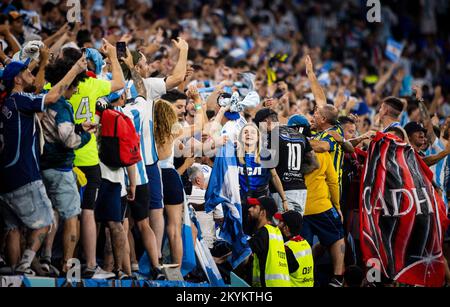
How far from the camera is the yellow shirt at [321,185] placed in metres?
12.2

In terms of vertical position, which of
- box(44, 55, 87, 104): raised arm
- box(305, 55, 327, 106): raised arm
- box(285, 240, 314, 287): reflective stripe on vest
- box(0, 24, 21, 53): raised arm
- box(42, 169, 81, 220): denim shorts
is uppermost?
box(0, 24, 21, 53): raised arm

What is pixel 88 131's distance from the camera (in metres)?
9.87

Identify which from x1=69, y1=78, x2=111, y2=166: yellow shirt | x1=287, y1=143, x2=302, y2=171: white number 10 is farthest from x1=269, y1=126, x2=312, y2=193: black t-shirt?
x1=69, y1=78, x2=111, y2=166: yellow shirt

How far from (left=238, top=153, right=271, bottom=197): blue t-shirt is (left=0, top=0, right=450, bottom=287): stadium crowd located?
1 cm

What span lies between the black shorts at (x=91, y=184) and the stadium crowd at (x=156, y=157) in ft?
0.04

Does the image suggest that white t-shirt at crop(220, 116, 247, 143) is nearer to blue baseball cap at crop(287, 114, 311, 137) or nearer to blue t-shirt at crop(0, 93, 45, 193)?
blue baseball cap at crop(287, 114, 311, 137)

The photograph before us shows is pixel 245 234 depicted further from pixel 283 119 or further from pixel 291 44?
pixel 291 44

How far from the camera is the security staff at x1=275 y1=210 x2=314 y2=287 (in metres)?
11.2

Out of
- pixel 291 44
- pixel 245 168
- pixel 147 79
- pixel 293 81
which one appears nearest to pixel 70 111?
pixel 147 79

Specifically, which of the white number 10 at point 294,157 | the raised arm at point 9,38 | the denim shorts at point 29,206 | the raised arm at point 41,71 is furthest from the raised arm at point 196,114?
the raised arm at point 9,38

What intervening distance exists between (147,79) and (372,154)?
2766 mm

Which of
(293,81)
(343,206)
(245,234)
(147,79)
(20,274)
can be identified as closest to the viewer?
(20,274)

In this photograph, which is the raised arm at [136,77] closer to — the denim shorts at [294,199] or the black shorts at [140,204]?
the black shorts at [140,204]
